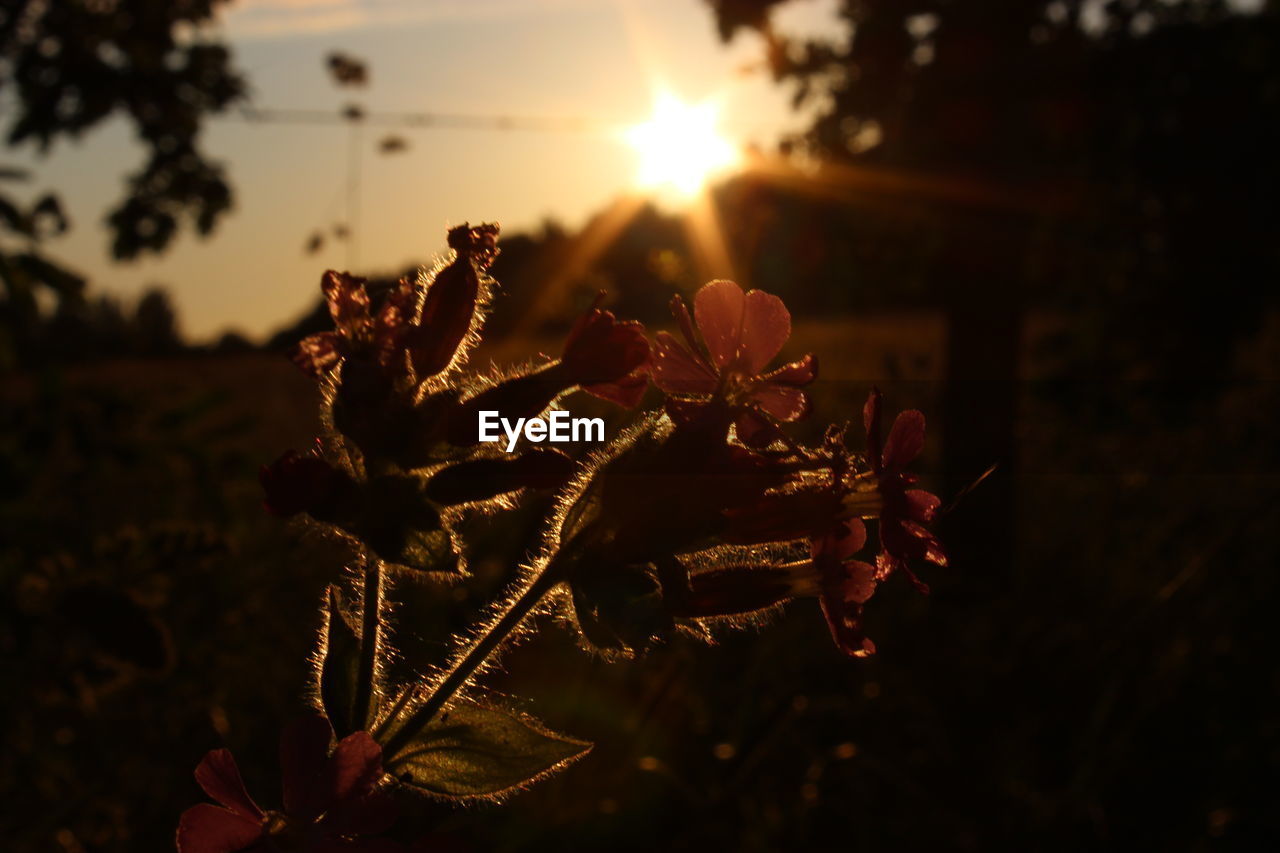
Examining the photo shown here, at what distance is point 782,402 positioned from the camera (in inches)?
38.5

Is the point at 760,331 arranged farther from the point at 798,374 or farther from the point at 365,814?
the point at 365,814

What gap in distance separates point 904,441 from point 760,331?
0.17m

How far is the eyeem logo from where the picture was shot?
3.02 ft

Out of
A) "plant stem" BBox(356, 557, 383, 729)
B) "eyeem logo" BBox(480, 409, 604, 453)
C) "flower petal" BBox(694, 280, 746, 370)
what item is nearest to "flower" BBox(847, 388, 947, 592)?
"flower petal" BBox(694, 280, 746, 370)

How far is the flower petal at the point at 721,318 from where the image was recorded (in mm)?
923

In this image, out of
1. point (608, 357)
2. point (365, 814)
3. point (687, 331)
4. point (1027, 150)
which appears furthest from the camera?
point (1027, 150)

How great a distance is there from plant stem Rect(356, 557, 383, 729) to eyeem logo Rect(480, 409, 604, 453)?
0.14m

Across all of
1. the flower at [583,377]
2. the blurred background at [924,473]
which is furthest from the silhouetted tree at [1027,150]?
the flower at [583,377]

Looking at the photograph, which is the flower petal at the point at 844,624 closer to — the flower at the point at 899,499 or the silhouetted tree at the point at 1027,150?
the flower at the point at 899,499

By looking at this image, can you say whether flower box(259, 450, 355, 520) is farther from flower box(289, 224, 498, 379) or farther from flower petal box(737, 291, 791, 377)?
flower petal box(737, 291, 791, 377)

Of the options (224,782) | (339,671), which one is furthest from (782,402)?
(224,782)

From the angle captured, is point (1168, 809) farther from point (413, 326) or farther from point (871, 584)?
point (413, 326)

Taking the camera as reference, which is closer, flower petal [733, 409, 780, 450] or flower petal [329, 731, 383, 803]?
flower petal [329, 731, 383, 803]

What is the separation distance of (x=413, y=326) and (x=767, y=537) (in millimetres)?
359
